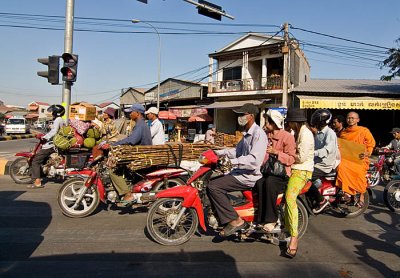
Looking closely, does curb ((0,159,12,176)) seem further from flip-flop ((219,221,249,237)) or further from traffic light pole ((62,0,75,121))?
flip-flop ((219,221,249,237))

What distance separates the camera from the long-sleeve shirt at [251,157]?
395cm

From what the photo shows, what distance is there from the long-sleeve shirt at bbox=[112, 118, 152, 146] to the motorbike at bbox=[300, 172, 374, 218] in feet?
8.86

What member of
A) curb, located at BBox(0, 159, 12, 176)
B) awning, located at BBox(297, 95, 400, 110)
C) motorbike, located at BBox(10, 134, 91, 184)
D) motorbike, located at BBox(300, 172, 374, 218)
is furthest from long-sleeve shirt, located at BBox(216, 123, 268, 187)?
awning, located at BBox(297, 95, 400, 110)

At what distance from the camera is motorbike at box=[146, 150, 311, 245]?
417 centimetres

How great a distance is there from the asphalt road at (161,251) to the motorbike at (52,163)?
1.32 meters

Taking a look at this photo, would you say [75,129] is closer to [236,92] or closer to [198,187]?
[198,187]

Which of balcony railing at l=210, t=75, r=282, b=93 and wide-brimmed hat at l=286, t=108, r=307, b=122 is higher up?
balcony railing at l=210, t=75, r=282, b=93

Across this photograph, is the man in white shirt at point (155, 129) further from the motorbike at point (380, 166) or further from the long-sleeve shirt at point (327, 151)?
the motorbike at point (380, 166)

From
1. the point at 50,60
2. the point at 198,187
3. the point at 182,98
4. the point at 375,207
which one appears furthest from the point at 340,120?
the point at 182,98

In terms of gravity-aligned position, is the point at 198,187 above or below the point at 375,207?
above

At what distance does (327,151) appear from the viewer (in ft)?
17.6

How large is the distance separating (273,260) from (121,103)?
151 feet

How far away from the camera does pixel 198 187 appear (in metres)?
4.29

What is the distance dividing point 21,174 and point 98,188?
3870 mm
